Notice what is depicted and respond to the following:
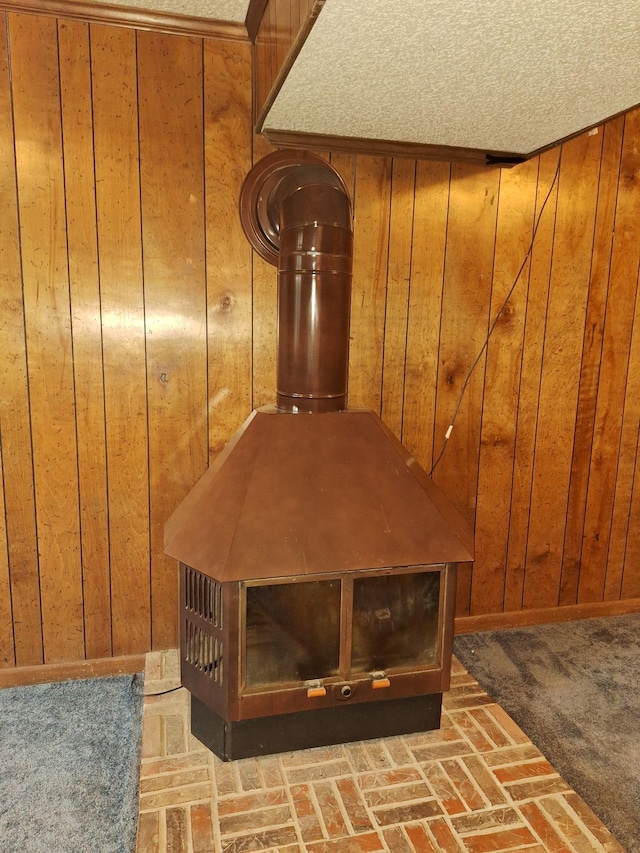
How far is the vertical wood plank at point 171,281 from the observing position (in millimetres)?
2000

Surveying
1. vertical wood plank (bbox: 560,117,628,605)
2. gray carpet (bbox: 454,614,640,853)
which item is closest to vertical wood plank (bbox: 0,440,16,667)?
gray carpet (bbox: 454,614,640,853)

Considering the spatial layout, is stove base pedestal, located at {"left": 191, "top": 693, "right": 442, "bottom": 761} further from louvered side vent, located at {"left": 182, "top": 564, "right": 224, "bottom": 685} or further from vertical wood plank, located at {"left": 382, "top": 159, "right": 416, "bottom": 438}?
vertical wood plank, located at {"left": 382, "top": 159, "right": 416, "bottom": 438}

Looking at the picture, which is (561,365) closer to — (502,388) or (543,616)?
(502,388)

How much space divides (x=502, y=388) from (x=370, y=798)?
62.6 inches

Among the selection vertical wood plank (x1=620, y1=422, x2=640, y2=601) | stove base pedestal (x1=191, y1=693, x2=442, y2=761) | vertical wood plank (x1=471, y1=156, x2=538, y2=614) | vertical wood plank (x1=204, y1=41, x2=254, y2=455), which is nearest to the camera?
stove base pedestal (x1=191, y1=693, x2=442, y2=761)

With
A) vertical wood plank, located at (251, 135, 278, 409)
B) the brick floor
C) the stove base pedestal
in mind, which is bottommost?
the brick floor

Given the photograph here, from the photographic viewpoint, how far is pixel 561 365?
256 cm

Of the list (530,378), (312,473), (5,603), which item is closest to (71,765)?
(5,603)

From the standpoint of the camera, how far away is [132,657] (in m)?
2.27

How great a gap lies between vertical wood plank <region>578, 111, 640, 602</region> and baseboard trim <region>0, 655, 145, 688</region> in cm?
199

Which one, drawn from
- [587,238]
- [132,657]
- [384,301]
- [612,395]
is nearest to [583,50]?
[384,301]

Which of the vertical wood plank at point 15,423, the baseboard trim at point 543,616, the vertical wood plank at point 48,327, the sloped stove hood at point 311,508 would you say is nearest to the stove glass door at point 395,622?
the sloped stove hood at point 311,508

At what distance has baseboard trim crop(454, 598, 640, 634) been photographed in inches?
103

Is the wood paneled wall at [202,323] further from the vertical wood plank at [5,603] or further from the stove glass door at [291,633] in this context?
the stove glass door at [291,633]
